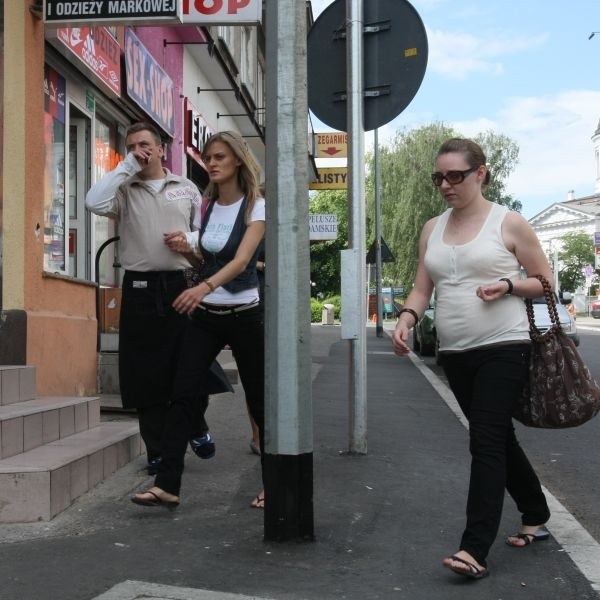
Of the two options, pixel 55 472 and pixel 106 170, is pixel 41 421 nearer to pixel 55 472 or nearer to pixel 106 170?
pixel 55 472

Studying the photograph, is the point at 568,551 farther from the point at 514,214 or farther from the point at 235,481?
the point at 235,481

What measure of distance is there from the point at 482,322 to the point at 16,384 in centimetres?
315

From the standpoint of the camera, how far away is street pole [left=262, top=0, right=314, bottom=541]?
159 inches

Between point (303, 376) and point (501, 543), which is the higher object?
point (303, 376)

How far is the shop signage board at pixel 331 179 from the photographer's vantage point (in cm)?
2402

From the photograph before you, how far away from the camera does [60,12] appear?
7031 millimetres

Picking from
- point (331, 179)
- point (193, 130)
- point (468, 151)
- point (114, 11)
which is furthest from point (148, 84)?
point (331, 179)

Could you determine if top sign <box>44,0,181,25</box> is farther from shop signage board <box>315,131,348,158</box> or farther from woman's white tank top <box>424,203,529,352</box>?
shop signage board <box>315,131,348,158</box>

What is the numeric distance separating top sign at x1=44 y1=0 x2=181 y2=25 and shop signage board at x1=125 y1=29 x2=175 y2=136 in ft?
8.29

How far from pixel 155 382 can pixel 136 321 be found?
1.15 feet

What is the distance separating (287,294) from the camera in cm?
404

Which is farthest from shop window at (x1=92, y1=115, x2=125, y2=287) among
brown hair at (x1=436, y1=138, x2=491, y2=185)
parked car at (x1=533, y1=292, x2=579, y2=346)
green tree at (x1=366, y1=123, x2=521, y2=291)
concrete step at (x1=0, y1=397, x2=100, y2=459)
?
green tree at (x1=366, y1=123, x2=521, y2=291)

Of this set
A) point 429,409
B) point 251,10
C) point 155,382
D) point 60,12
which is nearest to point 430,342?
point 429,409

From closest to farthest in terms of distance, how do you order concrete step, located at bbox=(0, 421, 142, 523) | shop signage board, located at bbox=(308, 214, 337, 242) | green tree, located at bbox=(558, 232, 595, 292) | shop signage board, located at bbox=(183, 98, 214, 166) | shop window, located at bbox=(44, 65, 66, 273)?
concrete step, located at bbox=(0, 421, 142, 523)
shop window, located at bbox=(44, 65, 66, 273)
shop signage board, located at bbox=(183, 98, 214, 166)
shop signage board, located at bbox=(308, 214, 337, 242)
green tree, located at bbox=(558, 232, 595, 292)
